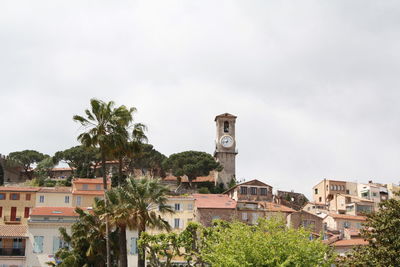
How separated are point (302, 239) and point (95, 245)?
58.8 feet

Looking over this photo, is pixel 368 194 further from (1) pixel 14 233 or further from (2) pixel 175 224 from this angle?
(1) pixel 14 233

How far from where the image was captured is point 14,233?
194 feet

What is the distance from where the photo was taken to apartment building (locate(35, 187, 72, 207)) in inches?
2933

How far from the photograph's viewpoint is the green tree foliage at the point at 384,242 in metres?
33.7

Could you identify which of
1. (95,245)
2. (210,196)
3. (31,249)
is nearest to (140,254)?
(95,245)

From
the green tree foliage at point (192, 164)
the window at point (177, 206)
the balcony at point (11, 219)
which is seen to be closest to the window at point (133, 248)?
the window at point (177, 206)

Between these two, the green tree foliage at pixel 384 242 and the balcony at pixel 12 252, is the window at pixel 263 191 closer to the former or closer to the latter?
the balcony at pixel 12 252

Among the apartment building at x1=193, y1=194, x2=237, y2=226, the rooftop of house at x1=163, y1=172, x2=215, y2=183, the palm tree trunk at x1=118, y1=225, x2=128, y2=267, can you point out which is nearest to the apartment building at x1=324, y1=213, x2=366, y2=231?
the apartment building at x1=193, y1=194, x2=237, y2=226

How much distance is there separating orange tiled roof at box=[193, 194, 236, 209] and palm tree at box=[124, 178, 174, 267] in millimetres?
26306

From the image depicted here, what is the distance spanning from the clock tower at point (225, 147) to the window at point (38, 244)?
57.5m

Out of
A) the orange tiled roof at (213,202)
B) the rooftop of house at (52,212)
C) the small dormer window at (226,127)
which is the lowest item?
the rooftop of house at (52,212)

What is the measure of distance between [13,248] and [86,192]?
60.2 feet

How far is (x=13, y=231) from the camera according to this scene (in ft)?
196

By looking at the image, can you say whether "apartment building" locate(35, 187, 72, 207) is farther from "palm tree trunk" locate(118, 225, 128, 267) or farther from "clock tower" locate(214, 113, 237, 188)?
"clock tower" locate(214, 113, 237, 188)
